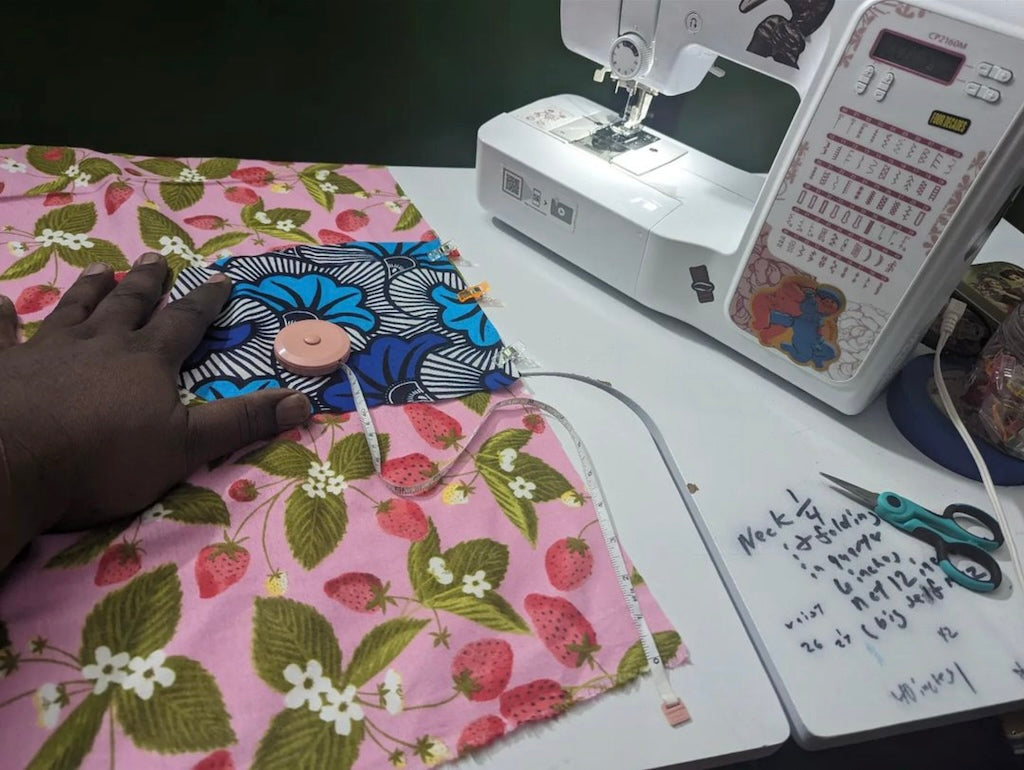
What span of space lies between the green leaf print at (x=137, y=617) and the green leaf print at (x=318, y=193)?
600 mm

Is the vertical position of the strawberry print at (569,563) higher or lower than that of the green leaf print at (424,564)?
higher

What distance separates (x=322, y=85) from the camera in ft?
3.73

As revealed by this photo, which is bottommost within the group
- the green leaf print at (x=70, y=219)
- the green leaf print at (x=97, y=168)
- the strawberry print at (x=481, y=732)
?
the strawberry print at (x=481, y=732)

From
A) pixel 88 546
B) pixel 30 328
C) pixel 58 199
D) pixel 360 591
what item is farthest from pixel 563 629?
pixel 58 199

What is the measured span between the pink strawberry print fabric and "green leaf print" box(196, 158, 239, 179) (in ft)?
1.05

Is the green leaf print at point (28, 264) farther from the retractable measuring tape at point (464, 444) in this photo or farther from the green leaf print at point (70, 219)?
the retractable measuring tape at point (464, 444)

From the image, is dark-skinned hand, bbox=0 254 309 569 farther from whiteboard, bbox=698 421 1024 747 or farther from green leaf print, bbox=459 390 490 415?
whiteboard, bbox=698 421 1024 747

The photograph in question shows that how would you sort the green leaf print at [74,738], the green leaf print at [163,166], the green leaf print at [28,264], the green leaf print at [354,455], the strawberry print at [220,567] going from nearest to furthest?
the green leaf print at [74,738] < the strawberry print at [220,567] < the green leaf print at [354,455] < the green leaf print at [28,264] < the green leaf print at [163,166]

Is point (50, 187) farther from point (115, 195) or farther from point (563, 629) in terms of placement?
point (563, 629)

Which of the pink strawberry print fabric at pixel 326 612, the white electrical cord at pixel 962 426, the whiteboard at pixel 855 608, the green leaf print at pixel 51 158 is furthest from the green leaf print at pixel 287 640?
the green leaf print at pixel 51 158

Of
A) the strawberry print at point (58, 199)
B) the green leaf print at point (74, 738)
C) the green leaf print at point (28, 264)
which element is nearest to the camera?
the green leaf print at point (74, 738)

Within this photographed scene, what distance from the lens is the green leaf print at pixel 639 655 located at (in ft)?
1.87

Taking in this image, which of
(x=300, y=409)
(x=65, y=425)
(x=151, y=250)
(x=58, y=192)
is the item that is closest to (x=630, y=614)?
(x=300, y=409)

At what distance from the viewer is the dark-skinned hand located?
56 centimetres
